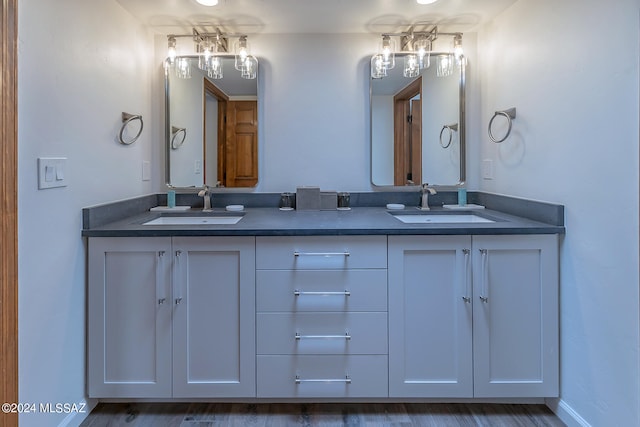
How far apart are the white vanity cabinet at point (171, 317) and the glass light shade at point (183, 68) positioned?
117 centimetres

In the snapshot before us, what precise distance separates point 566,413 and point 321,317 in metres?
1.08

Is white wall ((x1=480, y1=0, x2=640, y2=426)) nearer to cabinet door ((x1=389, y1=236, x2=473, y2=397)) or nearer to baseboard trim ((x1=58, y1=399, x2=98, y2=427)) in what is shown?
cabinet door ((x1=389, y1=236, x2=473, y2=397))

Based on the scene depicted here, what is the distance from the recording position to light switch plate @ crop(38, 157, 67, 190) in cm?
142

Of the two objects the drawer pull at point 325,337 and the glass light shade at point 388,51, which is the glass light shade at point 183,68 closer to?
the glass light shade at point 388,51

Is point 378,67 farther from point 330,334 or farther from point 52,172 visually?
point 52,172

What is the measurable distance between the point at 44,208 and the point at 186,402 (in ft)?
3.37

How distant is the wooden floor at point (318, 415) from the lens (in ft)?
5.58

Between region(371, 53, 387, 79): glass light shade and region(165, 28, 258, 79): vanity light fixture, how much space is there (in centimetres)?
69

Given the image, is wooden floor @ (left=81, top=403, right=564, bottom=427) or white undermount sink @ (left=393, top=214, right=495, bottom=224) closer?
wooden floor @ (left=81, top=403, right=564, bottom=427)

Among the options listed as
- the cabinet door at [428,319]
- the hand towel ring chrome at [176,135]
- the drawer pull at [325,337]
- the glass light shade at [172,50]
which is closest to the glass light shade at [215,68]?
the glass light shade at [172,50]

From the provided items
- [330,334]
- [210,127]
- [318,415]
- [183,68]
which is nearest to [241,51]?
[183,68]

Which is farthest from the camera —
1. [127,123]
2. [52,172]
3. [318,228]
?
[127,123]

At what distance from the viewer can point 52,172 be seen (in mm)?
1479

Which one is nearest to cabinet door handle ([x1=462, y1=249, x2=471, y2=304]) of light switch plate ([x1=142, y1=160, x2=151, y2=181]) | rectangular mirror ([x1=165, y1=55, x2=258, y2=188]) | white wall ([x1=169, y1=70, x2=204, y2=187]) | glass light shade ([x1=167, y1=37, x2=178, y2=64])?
rectangular mirror ([x1=165, y1=55, x2=258, y2=188])
